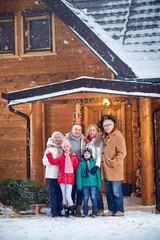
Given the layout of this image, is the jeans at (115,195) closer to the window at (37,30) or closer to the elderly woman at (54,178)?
the elderly woman at (54,178)

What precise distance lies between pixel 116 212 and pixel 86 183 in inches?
32.4

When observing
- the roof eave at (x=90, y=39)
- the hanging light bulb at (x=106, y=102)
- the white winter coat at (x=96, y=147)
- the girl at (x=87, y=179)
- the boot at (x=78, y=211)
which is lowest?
the boot at (x=78, y=211)

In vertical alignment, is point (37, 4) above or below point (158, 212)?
above

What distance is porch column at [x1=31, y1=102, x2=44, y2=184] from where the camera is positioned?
8.75 m

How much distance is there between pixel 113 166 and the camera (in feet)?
22.1

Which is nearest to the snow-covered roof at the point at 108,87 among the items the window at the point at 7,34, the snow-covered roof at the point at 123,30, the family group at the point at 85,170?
the family group at the point at 85,170

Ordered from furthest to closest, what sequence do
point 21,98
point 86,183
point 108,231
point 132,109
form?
point 132,109, point 21,98, point 86,183, point 108,231

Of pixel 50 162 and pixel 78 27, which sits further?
pixel 78 27

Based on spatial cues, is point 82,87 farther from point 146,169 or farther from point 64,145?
point 146,169

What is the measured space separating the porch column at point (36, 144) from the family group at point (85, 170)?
1894 millimetres

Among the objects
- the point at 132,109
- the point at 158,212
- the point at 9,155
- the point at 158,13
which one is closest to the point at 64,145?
the point at 158,212

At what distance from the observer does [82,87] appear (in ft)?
25.7

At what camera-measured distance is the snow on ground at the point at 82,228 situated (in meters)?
5.18

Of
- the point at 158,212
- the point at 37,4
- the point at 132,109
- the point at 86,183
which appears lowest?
the point at 158,212
